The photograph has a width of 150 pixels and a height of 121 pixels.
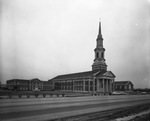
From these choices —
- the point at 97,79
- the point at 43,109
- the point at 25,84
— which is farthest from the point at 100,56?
the point at 43,109

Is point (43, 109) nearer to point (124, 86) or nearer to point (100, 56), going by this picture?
point (100, 56)

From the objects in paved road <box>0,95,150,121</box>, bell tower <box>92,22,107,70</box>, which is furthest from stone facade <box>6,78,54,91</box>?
paved road <box>0,95,150,121</box>

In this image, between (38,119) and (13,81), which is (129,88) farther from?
(38,119)

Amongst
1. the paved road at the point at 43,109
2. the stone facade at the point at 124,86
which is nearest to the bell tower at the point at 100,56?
the stone facade at the point at 124,86

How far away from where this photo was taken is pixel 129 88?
102 metres

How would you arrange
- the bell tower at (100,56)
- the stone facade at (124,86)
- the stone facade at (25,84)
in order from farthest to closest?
1. the stone facade at (25,84)
2. the stone facade at (124,86)
3. the bell tower at (100,56)

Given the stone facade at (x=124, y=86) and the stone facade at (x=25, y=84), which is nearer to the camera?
the stone facade at (x=124, y=86)

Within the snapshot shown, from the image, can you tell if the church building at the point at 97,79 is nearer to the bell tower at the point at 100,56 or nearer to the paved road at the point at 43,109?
the bell tower at the point at 100,56

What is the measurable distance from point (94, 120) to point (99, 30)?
79.3 m

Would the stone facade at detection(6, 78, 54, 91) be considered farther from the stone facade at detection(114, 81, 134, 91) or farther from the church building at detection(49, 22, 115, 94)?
the stone facade at detection(114, 81, 134, 91)

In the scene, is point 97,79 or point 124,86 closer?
point 97,79

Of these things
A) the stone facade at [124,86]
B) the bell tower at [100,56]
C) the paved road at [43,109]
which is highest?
the bell tower at [100,56]

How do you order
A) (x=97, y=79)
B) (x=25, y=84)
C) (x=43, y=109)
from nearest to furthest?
(x=43, y=109), (x=97, y=79), (x=25, y=84)

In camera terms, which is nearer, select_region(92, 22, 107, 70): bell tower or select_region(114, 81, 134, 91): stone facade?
select_region(92, 22, 107, 70): bell tower
